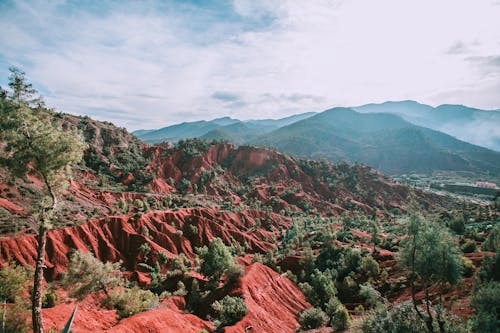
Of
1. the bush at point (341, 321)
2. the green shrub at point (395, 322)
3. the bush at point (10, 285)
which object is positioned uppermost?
the bush at point (10, 285)

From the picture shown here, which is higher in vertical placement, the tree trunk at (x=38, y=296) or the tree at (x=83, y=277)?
the tree trunk at (x=38, y=296)

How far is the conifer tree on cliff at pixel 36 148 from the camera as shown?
930 cm

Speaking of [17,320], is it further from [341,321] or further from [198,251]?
[198,251]

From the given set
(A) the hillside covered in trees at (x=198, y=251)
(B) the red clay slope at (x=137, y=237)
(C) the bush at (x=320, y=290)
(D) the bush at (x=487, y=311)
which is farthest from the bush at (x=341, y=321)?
(B) the red clay slope at (x=137, y=237)

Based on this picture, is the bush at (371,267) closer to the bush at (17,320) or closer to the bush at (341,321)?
the bush at (341,321)

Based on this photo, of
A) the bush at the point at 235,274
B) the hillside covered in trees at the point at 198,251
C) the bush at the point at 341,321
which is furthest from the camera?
the bush at the point at 235,274

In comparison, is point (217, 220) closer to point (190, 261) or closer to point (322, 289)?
point (190, 261)

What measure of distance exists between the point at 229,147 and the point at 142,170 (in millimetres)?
52374

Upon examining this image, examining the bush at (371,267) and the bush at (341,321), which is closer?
the bush at (341,321)

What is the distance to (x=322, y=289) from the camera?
35562 mm

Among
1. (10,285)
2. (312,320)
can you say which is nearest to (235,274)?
(312,320)

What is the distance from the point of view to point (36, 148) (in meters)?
9.44

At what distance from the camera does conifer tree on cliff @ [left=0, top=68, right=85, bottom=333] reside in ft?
30.5

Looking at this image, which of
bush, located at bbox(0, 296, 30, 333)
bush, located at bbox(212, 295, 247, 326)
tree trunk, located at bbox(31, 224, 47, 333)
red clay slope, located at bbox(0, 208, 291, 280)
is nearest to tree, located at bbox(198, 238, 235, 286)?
bush, located at bbox(212, 295, 247, 326)
